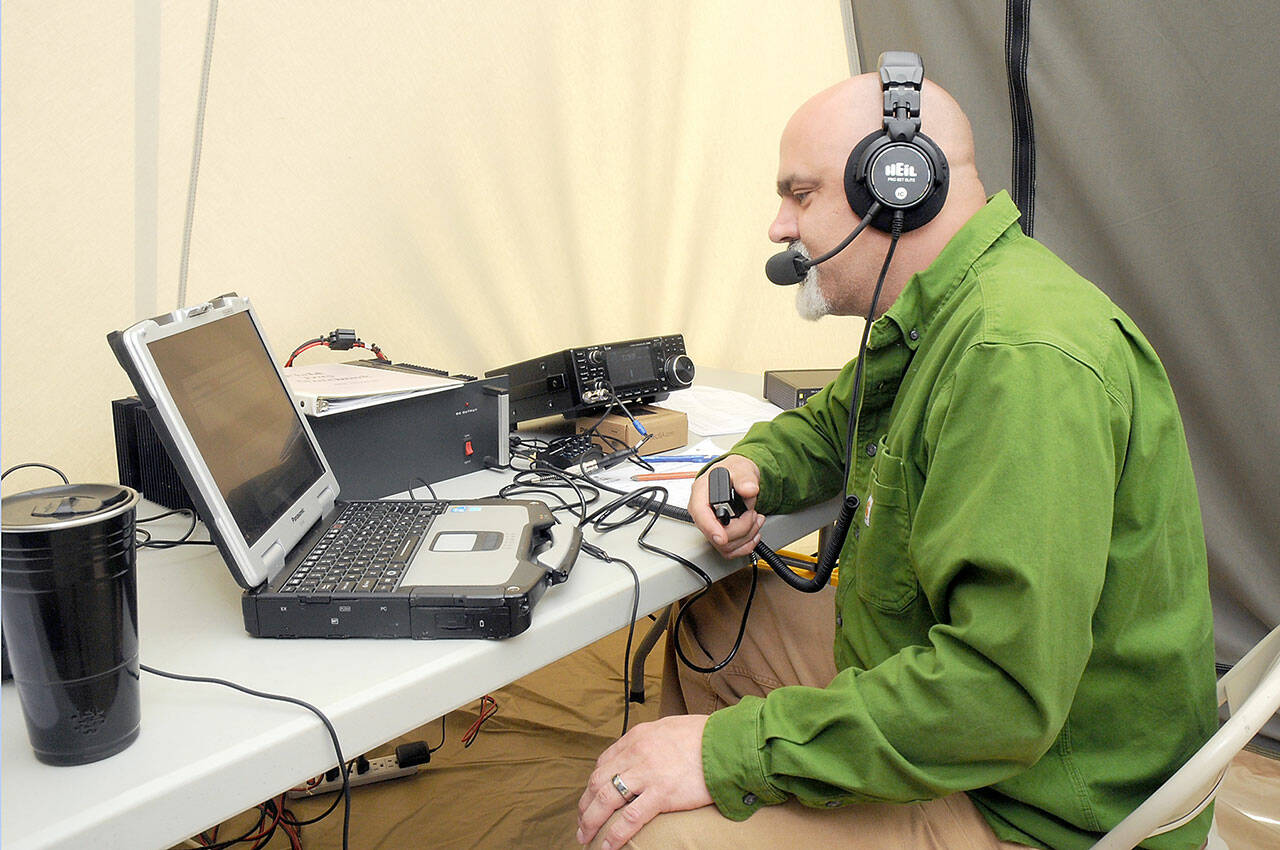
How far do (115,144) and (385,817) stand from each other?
1.09 metres

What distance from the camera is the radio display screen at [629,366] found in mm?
1391

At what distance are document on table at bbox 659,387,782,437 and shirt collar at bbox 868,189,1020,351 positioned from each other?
0.58 m

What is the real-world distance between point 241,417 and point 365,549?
158mm

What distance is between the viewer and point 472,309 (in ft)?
5.74

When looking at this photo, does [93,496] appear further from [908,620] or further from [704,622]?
[704,622]

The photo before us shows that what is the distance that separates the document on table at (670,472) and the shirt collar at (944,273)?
1.04 ft

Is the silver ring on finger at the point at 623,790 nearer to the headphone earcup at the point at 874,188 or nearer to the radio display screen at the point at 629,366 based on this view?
the headphone earcup at the point at 874,188

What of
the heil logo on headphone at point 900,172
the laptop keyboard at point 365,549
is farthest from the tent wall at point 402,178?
the heil logo on headphone at point 900,172

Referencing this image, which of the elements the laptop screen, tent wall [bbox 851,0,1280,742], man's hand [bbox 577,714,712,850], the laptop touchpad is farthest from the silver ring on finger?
tent wall [bbox 851,0,1280,742]

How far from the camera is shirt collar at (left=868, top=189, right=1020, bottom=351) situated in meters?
0.86

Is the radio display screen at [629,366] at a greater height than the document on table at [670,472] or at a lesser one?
greater

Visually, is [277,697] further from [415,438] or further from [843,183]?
[843,183]

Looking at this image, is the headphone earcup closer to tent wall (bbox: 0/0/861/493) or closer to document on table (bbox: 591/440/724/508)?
document on table (bbox: 591/440/724/508)

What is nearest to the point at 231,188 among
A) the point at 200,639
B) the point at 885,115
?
the point at 200,639
